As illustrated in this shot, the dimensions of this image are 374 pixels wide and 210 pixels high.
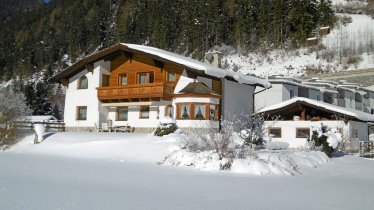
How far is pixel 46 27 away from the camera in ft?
372

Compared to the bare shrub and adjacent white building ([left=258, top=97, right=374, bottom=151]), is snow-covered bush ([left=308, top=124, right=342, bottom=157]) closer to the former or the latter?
adjacent white building ([left=258, top=97, right=374, bottom=151])

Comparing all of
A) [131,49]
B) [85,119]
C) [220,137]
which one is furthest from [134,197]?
[85,119]

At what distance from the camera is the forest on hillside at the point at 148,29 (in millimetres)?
69000

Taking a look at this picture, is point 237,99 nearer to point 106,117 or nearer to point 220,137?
point 106,117

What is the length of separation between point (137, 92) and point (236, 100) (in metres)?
7.66

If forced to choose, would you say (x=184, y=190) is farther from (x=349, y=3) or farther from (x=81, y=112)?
(x=349, y=3)

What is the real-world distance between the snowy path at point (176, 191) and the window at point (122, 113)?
17220mm

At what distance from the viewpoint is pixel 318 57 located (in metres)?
62.0

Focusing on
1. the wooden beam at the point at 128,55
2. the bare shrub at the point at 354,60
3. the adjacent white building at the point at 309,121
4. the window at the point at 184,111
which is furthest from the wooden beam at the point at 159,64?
the bare shrub at the point at 354,60

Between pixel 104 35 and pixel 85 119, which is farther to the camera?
pixel 104 35

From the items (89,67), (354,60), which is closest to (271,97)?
(89,67)

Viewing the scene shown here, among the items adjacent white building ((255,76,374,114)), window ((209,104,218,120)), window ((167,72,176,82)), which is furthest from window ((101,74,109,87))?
adjacent white building ((255,76,374,114))

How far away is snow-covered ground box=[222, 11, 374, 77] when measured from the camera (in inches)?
2349

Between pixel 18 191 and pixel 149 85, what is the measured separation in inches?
787
